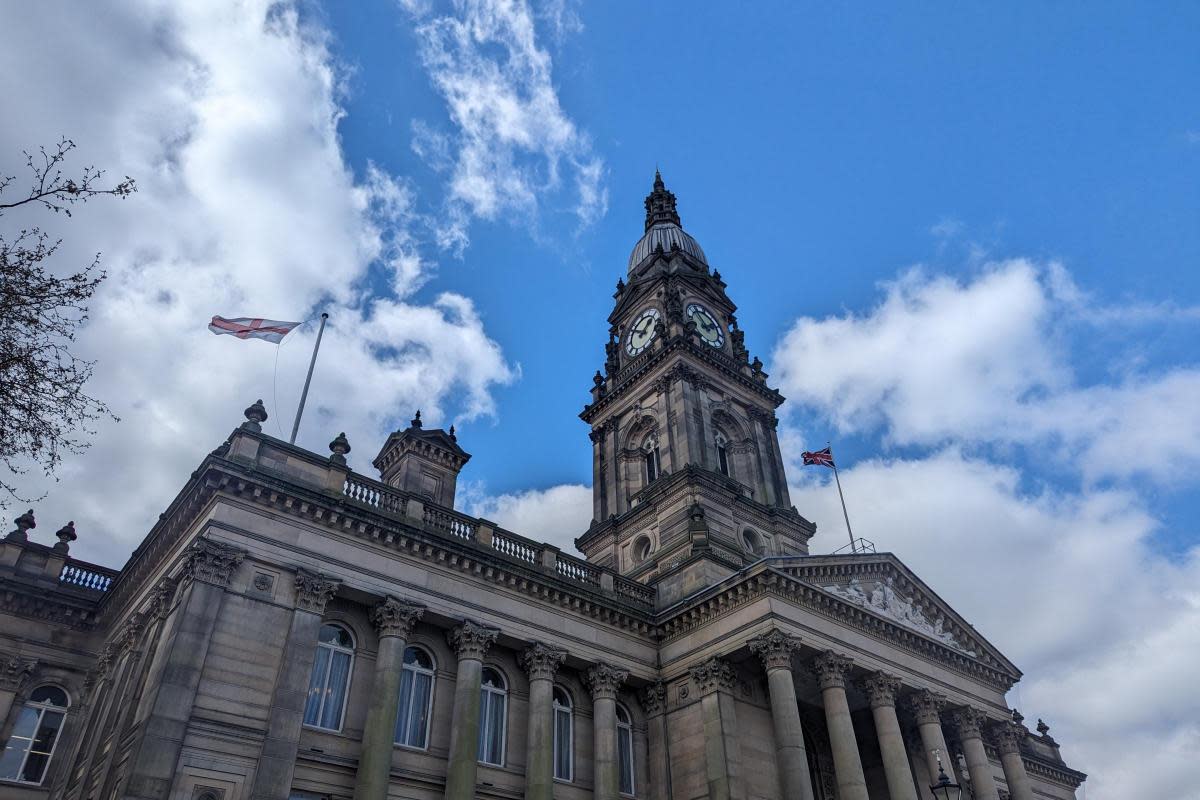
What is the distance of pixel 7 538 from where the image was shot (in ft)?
90.5

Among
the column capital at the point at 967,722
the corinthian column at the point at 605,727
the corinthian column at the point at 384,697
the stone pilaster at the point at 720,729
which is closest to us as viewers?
the corinthian column at the point at 384,697

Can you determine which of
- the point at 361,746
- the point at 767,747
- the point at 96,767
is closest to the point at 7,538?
the point at 96,767

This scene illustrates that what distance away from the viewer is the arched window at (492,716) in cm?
2572

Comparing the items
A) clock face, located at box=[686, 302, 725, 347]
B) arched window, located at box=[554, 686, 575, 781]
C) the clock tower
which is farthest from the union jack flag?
arched window, located at box=[554, 686, 575, 781]

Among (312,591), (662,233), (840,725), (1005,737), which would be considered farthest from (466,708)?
(662,233)

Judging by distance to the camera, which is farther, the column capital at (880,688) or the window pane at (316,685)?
the column capital at (880,688)

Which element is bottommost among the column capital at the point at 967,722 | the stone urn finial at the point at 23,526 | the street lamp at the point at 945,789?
the street lamp at the point at 945,789

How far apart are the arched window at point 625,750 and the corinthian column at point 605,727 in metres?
0.95

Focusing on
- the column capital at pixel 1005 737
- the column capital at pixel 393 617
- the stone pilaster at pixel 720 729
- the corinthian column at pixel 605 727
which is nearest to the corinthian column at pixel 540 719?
the corinthian column at pixel 605 727

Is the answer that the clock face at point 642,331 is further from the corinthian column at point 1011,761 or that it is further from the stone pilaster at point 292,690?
the stone pilaster at point 292,690

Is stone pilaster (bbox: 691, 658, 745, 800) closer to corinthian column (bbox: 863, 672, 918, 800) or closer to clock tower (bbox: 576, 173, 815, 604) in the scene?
clock tower (bbox: 576, 173, 815, 604)

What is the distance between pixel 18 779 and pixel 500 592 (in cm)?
1451

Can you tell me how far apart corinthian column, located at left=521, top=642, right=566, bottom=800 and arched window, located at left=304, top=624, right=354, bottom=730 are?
5716 millimetres

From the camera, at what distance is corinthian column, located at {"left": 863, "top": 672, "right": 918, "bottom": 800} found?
27684 mm
